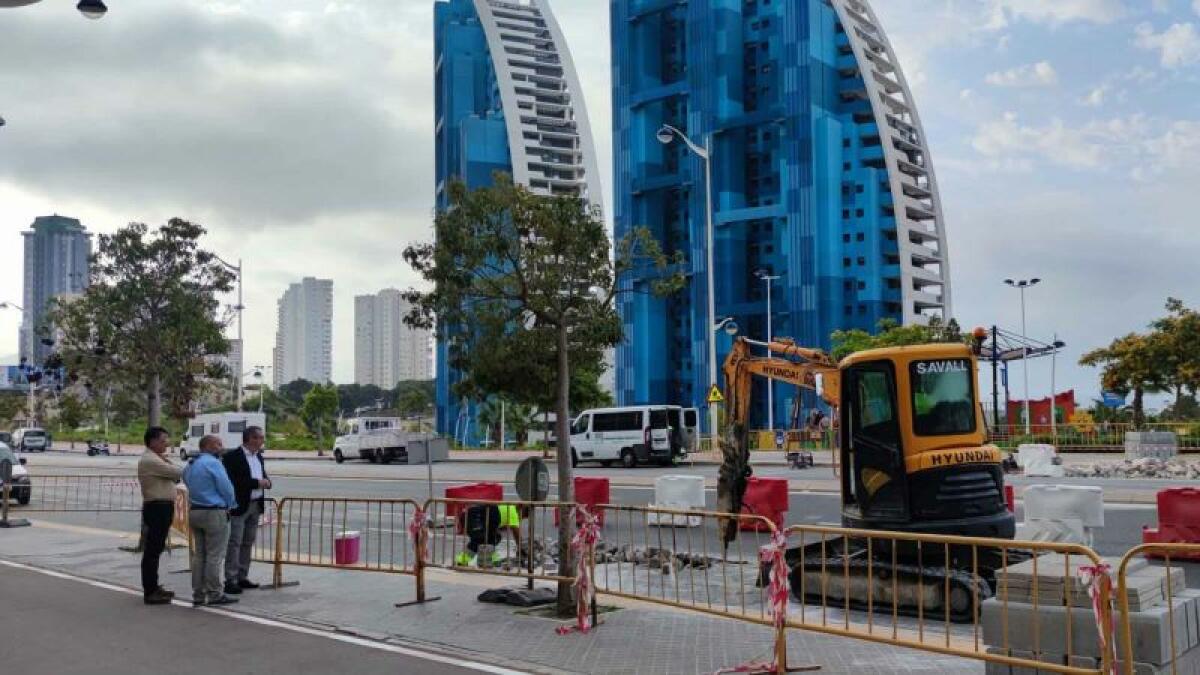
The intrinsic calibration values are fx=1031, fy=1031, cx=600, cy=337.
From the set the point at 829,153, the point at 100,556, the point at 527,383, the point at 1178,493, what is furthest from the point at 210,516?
the point at 829,153

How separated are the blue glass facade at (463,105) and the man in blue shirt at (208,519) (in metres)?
98.7

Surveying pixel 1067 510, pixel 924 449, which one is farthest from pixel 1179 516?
pixel 924 449

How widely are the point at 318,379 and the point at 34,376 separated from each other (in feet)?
476

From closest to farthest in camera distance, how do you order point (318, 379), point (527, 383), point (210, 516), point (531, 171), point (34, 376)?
point (210, 516)
point (527, 383)
point (34, 376)
point (531, 171)
point (318, 379)

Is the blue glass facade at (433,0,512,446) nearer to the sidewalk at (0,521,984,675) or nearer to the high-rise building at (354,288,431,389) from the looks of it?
the high-rise building at (354,288,431,389)

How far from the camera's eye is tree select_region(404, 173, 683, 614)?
1129cm

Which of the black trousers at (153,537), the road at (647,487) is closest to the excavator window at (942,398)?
the road at (647,487)

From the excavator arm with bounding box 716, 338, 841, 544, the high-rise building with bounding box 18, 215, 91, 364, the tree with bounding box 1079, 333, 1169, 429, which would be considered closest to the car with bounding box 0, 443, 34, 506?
the excavator arm with bounding box 716, 338, 841, 544

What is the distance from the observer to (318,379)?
189375mm

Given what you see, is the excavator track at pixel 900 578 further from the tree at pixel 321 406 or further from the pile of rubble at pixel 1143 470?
the tree at pixel 321 406

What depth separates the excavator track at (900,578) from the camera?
9727 mm

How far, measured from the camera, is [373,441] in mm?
49500

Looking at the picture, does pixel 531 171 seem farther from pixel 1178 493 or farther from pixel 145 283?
pixel 1178 493

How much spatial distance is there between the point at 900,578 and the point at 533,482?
375 cm
